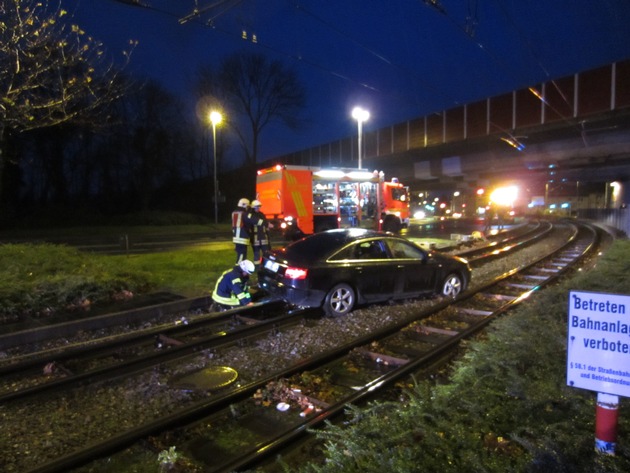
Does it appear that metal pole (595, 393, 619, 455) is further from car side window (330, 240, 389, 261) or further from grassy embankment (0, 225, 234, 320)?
grassy embankment (0, 225, 234, 320)

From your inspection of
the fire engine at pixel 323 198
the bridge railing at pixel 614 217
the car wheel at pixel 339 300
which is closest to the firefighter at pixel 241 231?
the car wheel at pixel 339 300

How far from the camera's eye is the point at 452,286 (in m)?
10.0

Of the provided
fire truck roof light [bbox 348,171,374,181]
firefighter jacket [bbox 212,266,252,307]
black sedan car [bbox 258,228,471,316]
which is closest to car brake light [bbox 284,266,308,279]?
black sedan car [bbox 258,228,471,316]

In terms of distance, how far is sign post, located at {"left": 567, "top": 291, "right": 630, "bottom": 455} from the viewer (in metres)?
2.55

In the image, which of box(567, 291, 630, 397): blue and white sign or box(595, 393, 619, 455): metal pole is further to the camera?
box(595, 393, 619, 455): metal pole

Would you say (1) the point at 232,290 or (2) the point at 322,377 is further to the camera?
(1) the point at 232,290

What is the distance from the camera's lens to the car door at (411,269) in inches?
353

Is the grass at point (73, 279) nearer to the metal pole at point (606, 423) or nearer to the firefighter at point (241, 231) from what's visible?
the firefighter at point (241, 231)

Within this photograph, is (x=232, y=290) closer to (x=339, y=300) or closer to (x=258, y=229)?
(x=339, y=300)

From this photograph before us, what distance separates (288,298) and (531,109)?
20761mm

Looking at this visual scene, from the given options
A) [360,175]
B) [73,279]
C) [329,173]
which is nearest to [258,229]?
[73,279]

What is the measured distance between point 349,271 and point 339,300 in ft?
1.74

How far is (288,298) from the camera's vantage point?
26.5 feet

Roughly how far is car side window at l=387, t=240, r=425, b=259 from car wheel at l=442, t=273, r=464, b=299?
0.95m
